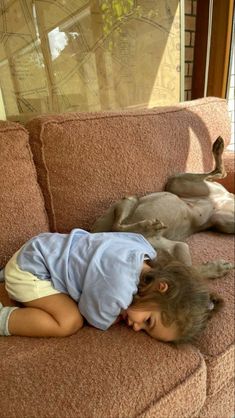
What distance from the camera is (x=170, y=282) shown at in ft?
3.35

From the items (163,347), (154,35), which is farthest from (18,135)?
(154,35)

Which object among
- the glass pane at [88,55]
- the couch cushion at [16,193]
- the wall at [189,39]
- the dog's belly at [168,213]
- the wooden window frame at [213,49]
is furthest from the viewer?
the wall at [189,39]

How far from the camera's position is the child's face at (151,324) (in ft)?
3.15

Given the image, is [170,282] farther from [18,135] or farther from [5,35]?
[5,35]

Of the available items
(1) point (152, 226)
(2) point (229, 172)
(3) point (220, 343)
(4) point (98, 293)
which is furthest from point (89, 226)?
(2) point (229, 172)

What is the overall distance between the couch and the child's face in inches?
0.9

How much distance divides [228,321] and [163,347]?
0.89ft

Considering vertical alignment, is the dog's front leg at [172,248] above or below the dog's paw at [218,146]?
below

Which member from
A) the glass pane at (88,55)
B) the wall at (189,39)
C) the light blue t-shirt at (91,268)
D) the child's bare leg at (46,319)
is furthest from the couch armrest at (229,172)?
the child's bare leg at (46,319)

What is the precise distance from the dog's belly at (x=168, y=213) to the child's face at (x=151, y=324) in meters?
0.53

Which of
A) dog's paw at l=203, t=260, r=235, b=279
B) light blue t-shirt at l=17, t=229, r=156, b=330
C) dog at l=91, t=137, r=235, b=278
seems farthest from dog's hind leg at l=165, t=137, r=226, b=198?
light blue t-shirt at l=17, t=229, r=156, b=330

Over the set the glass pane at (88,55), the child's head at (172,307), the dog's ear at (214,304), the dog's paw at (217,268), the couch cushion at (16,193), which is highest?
the glass pane at (88,55)

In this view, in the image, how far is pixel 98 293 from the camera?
3.21 feet

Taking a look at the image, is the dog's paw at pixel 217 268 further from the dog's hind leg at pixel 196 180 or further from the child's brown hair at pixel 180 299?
the dog's hind leg at pixel 196 180
